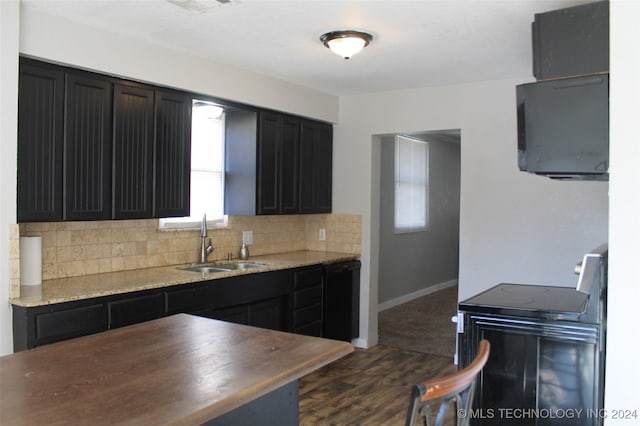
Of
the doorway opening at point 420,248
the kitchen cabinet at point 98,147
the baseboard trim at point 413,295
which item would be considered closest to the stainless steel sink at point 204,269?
the kitchen cabinet at point 98,147

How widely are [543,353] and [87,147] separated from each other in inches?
108

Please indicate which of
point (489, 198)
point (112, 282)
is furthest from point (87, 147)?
point (489, 198)

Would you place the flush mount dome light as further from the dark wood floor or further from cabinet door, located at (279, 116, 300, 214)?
the dark wood floor

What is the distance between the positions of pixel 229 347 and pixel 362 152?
358cm

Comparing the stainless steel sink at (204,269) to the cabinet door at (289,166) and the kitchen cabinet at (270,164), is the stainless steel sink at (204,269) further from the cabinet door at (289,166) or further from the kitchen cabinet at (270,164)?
the cabinet door at (289,166)

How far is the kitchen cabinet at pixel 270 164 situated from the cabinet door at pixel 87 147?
4.59 ft

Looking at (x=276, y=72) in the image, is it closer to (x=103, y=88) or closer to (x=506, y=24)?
(x=103, y=88)

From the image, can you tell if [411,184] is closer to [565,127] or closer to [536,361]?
[565,127]

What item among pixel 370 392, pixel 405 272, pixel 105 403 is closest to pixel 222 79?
pixel 370 392

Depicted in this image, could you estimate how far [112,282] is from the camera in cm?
326

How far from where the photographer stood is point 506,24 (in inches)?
122

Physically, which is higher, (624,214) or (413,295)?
(624,214)

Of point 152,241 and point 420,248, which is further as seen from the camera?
point 420,248

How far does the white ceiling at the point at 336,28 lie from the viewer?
2.85 meters
